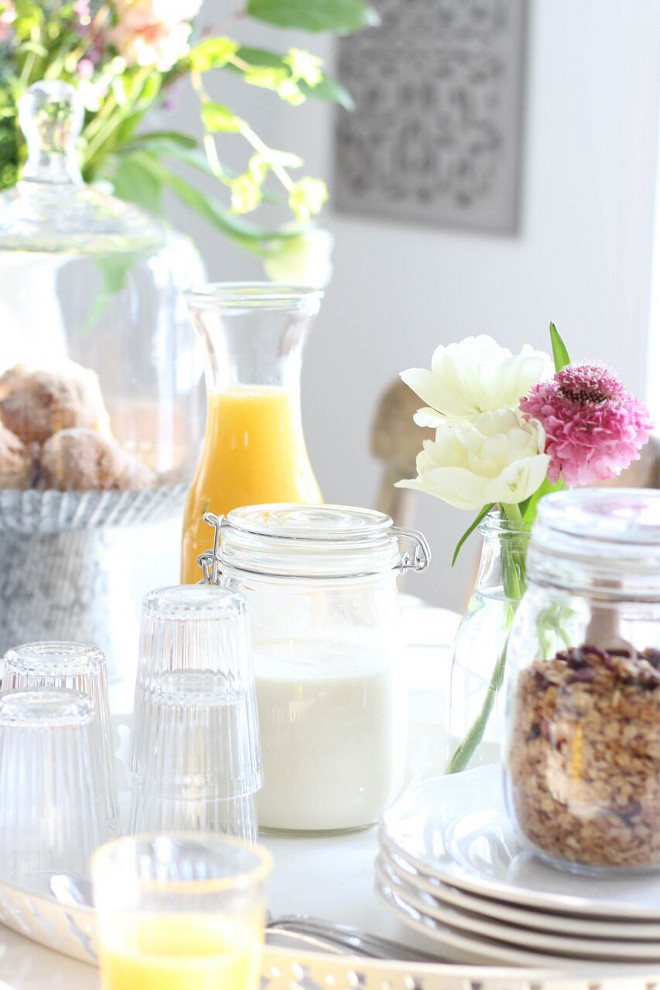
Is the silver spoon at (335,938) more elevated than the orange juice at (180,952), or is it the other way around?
the orange juice at (180,952)

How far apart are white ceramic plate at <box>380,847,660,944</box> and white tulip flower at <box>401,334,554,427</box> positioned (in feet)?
0.83

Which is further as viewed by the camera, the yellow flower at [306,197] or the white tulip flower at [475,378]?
the yellow flower at [306,197]

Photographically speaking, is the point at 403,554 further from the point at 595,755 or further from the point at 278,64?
the point at 278,64

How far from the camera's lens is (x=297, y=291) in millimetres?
972

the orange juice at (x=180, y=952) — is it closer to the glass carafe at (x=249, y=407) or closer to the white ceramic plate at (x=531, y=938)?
the white ceramic plate at (x=531, y=938)

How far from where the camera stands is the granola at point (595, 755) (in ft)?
2.00

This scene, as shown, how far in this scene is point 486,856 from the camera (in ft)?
2.15

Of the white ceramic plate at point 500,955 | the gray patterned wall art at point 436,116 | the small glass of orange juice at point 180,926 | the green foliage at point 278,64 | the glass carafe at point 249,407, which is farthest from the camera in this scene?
the gray patterned wall art at point 436,116

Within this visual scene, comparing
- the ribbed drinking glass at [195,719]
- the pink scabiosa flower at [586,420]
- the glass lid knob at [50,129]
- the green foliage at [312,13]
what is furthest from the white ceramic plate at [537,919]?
the green foliage at [312,13]

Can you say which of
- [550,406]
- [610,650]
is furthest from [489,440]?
[610,650]

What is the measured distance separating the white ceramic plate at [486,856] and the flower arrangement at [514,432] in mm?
69

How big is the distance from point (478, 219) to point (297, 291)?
2.01 meters

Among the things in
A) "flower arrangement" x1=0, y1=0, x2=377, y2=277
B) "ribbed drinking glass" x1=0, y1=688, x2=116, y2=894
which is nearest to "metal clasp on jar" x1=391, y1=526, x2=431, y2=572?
"ribbed drinking glass" x1=0, y1=688, x2=116, y2=894

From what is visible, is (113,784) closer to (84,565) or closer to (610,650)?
(610,650)
